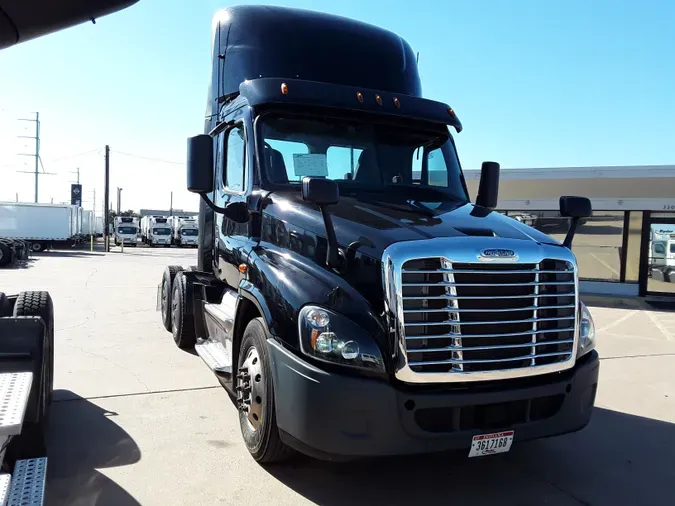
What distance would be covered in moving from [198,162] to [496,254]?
2539mm

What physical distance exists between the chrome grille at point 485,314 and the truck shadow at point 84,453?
6.57 feet

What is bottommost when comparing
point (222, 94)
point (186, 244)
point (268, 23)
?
point (186, 244)

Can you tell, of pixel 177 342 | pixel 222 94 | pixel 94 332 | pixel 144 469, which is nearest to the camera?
pixel 144 469

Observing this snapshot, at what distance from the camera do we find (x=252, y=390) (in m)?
3.75

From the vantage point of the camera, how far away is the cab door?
4660mm

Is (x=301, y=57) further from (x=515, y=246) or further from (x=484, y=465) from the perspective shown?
(x=484, y=465)

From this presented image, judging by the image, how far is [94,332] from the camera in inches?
316

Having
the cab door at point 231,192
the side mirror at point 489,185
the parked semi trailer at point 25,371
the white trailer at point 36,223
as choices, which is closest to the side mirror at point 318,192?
the cab door at point 231,192

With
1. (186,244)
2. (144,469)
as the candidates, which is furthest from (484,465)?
(186,244)

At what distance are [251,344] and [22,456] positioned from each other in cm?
157

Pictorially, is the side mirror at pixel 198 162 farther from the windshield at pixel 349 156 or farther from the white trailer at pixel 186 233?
the white trailer at pixel 186 233

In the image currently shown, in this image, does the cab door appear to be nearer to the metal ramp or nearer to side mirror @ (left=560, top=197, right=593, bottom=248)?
the metal ramp

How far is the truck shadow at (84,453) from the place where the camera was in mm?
3318

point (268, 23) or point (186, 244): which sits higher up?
point (268, 23)
